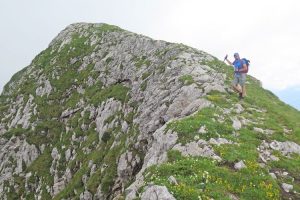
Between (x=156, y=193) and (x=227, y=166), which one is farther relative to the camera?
(x=227, y=166)

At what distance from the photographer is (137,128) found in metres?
40.2

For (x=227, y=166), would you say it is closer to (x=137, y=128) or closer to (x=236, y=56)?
(x=236, y=56)

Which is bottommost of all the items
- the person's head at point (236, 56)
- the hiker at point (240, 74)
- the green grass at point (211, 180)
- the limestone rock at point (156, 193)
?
the limestone rock at point (156, 193)

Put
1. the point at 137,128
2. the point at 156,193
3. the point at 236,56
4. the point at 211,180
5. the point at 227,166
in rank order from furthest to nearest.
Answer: the point at 137,128 → the point at 236,56 → the point at 227,166 → the point at 211,180 → the point at 156,193

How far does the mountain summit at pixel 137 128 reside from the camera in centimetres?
2103

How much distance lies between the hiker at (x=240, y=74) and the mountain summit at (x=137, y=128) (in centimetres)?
79

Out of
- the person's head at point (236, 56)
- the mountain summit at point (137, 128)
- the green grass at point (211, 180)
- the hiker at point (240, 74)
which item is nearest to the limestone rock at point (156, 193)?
the mountain summit at point (137, 128)

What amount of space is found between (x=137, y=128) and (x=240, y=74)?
39.1 feet

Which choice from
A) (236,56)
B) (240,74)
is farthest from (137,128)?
(236,56)

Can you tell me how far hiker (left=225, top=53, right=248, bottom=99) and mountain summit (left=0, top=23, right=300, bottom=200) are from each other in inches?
31.3

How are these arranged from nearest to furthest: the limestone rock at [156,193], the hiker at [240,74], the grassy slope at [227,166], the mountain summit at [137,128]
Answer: the limestone rock at [156,193], the grassy slope at [227,166], the mountain summit at [137,128], the hiker at [240,74]

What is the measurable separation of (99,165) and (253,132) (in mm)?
19649

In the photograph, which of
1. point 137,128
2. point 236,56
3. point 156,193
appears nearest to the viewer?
point 156,193

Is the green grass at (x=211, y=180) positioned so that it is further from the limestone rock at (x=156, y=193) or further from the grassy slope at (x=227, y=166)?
the limestone rock at (x=156, y=193)
